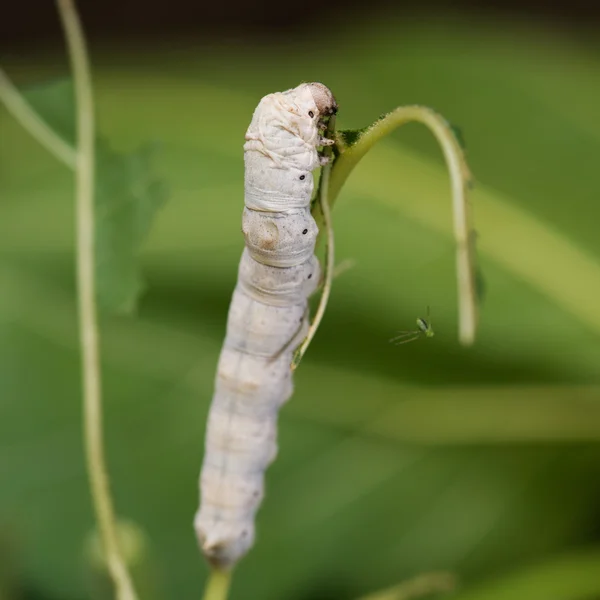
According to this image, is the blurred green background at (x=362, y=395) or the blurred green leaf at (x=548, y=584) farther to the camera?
the blurred green background at (x=362, y=395)

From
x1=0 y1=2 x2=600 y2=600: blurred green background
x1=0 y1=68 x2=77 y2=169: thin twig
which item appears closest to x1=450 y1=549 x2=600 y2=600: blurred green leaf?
x1=0 y1=2 x2=600 y2=600: blurred green background

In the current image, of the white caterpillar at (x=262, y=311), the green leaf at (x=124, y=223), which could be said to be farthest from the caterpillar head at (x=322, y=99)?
the green leaf at (x=124, y=223)

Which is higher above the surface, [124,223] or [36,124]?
[36,124]

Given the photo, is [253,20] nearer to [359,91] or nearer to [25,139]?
[359,91]

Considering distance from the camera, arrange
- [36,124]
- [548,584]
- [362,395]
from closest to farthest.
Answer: [36,124] → [548,584] → [362,395]

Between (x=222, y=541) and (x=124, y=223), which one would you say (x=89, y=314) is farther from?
(x=222, y=541)

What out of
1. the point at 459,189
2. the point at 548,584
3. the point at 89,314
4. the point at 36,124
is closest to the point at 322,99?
the point at 459,189

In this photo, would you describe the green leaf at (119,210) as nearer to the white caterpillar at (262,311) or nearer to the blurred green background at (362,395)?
the white caterpillar at (262,311)
